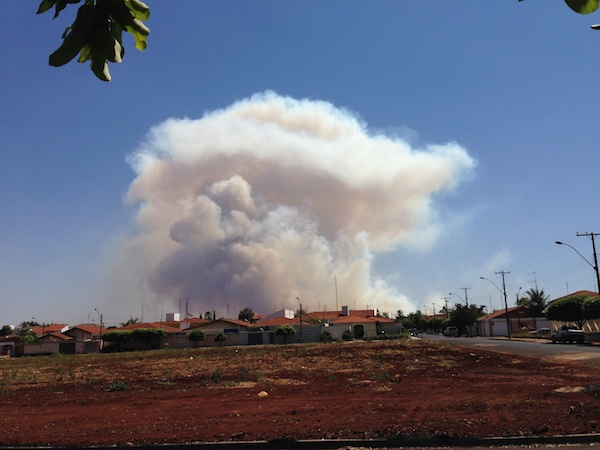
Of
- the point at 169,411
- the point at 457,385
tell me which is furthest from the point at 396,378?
the point at 169,411

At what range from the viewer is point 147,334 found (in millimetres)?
76062

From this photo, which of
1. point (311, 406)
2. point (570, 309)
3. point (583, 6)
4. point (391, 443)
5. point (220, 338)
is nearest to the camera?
point (583, 6)

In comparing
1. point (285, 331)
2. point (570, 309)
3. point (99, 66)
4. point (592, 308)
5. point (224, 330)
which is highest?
point (99, 66)

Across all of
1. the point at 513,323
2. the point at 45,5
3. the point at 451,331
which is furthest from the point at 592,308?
the point at 45,5

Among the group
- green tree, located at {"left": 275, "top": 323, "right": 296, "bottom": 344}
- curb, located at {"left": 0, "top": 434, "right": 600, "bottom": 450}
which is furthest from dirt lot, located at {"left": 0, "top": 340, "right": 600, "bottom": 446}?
green tree, located at {"left": 275, "top": 323, "right": 296, "bottom": 344}

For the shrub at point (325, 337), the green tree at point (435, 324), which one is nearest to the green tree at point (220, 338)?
the shrub at point (325, 337)

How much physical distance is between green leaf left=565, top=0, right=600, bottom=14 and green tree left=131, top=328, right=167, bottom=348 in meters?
80.0

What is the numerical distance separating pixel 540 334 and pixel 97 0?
262 feet

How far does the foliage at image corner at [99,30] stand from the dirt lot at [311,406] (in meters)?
10.3

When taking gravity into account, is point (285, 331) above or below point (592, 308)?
below

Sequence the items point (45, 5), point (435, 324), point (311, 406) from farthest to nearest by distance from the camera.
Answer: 1. point (435, 324)
2. point (311, 406)
3. point (45, 5)

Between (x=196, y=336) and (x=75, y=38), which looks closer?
(x=75, y=38)

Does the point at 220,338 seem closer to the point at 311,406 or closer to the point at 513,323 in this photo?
the point at 513,323

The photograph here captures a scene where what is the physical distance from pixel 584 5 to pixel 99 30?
2.00 meters
